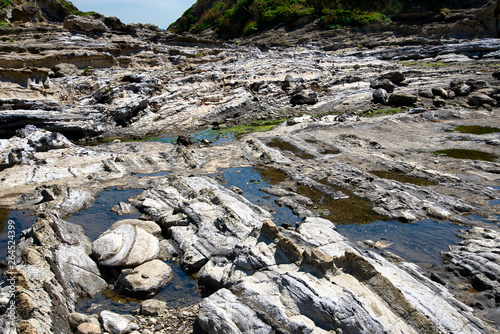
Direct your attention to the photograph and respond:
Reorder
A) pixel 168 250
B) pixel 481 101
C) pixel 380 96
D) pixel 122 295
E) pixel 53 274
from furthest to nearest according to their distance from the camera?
pixel 380 96 → pixel 481 101 → pixel 168 250 → pixel 122 295 → pixel 53 274

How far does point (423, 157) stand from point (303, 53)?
1001 inches

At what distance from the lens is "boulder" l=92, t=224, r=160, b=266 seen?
8.34m

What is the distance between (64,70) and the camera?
83.6 ft

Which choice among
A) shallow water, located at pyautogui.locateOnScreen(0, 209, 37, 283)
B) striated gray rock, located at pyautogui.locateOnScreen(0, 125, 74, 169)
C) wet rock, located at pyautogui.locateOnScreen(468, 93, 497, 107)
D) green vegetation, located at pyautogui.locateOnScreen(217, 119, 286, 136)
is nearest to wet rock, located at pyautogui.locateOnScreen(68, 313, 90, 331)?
shallow water, located at pyautogui.locateOnScreen(0, 209, 37, 283)

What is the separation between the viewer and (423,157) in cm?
1498

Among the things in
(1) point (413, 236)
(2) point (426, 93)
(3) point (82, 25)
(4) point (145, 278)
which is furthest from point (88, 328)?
(3) point (82, 25)

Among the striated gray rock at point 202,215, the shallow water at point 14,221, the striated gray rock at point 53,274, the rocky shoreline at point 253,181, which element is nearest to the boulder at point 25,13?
the rocky shoreline at point 253,181

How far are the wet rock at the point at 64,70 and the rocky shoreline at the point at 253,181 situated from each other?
0.17 m

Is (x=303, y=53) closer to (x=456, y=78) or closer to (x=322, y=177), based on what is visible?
(x=456, y=78)

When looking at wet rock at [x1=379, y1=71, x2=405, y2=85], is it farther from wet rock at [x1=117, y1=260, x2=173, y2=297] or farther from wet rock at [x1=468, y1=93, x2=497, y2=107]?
wet rock at [x1=117, y1=260, x2=173, y2=297]

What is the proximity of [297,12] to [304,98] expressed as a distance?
28.8 meters

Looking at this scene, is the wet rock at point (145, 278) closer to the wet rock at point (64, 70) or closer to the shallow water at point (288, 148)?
the shallow water at point (288, 148)

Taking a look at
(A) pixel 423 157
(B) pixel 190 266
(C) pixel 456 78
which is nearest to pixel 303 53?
(C) pixel 456 78

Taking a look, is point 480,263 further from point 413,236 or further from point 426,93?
point 426,93
